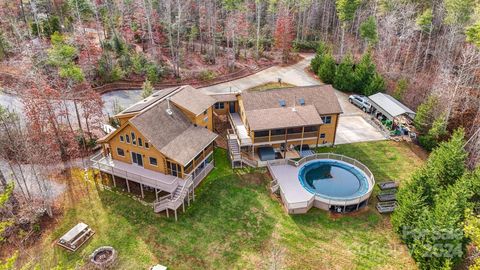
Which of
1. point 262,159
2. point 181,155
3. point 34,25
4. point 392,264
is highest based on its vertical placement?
point 34,25

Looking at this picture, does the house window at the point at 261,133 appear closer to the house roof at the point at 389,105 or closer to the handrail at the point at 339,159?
the handrail at the point at 339,159

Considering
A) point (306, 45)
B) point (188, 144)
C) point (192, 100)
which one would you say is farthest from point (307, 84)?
point (188, 144)

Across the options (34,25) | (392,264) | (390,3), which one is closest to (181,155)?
(392,264)

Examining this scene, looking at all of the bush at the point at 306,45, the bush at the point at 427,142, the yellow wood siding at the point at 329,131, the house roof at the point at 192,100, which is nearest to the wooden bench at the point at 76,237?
the house roof at the point at 192,100

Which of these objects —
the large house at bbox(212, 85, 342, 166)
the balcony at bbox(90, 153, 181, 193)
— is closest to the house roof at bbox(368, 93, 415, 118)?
the large house at bbox(212, 85, 342, 166)

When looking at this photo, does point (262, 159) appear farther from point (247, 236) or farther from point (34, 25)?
point (34, 25)

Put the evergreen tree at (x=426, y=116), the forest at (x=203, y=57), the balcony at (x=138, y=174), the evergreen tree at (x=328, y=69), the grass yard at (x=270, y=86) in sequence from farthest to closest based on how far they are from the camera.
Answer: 1. the evergreen tree at (x=328, y=69)
2. the grass yard at (x=270, y=86)
3. the evergreen tree at (x=426, y=116)
4. the forest at (x=203, y=57)
5. the balcony at (x=138, y=174)
